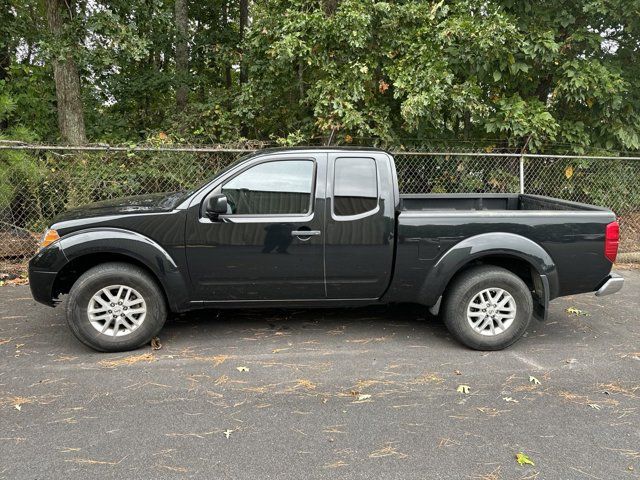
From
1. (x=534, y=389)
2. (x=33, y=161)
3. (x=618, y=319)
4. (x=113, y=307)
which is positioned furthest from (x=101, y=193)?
(x=618, y=319)

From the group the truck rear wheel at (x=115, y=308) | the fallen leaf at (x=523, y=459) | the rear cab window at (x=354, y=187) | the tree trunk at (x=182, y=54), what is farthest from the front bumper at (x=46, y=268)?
the tree trunk at (x=182, y=54)

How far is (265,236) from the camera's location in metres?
4.30

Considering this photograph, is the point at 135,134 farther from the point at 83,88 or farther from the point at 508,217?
the point at 508,217

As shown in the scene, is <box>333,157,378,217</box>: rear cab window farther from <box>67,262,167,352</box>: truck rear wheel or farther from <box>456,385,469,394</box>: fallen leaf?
<box>67,262,167,352</box>: truck rear wheel

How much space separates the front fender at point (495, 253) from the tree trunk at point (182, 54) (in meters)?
9.08

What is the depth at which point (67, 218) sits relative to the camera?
437 centimetres

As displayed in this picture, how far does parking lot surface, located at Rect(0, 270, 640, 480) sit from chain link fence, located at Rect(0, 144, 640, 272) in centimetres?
271

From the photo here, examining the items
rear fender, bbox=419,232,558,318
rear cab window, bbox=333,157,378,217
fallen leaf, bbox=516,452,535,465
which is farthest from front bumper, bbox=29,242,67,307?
fallen leaf, bbox=516,452,535,465

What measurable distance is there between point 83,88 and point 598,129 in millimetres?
11469

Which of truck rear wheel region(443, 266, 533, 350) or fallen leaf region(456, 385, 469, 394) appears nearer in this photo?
fallen leaf region(456, 385, 469, 394)

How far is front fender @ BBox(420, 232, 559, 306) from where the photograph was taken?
4336mm

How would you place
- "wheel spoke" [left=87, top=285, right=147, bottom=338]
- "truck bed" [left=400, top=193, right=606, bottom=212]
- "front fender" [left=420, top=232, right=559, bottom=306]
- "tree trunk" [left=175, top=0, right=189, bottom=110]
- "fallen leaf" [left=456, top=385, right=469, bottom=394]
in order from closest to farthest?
"fallen leaf" [left=456, top=385, right=469, bottom=394] < "wheel spoke" [left=87, top=285, right=147, bottom=338] < "front fender" [left=420, top=232, right=559, bottom=306] < "truck bed" [left=400, top=193, right=606, bottom=212] < "tree trunk" [left=175, top=0, right=189, bottom=110]

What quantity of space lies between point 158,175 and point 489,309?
5340mm

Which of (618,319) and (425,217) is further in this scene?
(618,319)
